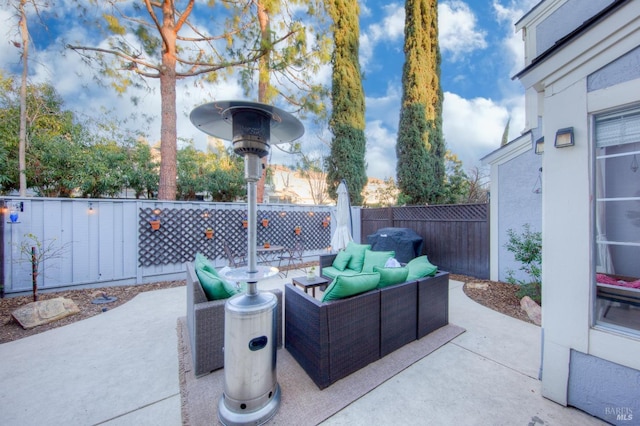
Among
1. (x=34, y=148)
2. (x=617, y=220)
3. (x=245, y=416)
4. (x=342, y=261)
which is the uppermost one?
(x=34, y=148)

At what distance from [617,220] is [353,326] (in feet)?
10.3

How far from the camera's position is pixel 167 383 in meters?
2.19

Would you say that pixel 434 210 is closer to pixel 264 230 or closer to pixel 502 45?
pixel 264 230

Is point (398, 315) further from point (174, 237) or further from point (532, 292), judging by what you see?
point (174, 237)

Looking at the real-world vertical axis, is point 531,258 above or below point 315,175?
below

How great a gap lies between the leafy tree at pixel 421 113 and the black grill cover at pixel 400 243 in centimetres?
359

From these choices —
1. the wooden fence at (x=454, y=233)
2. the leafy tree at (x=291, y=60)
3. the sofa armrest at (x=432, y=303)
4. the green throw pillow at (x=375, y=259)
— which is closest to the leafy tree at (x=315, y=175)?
the leafy tree at (x=291, y=60)

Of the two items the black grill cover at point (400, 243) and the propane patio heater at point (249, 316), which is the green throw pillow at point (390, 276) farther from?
the black grill cover at point (400, 243)

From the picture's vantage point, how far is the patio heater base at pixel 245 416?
167cm

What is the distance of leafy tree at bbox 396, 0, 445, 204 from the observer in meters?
8.95

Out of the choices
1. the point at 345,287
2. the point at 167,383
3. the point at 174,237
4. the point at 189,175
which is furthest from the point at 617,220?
the point at 189,175

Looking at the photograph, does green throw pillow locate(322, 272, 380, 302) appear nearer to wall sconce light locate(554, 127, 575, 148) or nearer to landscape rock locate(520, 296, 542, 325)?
wall sconce light locate(554, 127, 575, 148)

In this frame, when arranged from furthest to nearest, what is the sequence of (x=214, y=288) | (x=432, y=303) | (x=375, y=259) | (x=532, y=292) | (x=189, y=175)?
(x=189, y=175) < (x=375, y=259) < (x=532, y=292) < (x=432, y=303) < (x=214, y=288)

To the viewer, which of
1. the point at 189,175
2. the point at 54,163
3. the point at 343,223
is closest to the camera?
the point at 343,223
